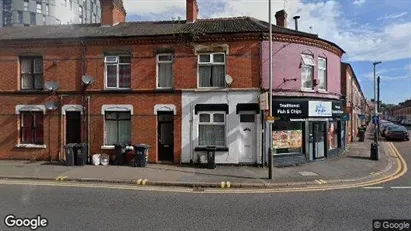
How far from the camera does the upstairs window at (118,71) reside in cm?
1525

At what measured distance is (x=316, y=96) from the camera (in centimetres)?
1573

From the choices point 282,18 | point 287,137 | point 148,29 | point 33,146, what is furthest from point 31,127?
point 282,18

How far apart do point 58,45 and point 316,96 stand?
13.2m

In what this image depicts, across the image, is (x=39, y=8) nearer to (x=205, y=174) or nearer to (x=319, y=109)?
(x=319, y=109)

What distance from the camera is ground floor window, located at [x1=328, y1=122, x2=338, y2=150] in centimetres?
1733

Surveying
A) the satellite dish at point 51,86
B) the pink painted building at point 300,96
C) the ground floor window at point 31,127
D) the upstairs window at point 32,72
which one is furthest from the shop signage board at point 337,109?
the upstairs window at point 32,72

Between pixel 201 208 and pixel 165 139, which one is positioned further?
pixel 165 139

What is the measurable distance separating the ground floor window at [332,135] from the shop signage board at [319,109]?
3.45ft

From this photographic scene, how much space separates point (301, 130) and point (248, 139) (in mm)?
2940

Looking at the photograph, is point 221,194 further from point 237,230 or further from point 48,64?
point 48,64

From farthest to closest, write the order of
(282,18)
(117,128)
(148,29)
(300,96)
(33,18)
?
(33,18)
(282,18)
(148,29)
(117,128)
(300,96)

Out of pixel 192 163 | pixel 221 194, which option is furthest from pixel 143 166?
pixel 221 194

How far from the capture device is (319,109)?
52.1 ft

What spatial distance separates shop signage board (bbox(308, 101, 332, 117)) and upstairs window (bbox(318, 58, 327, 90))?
1.02m
